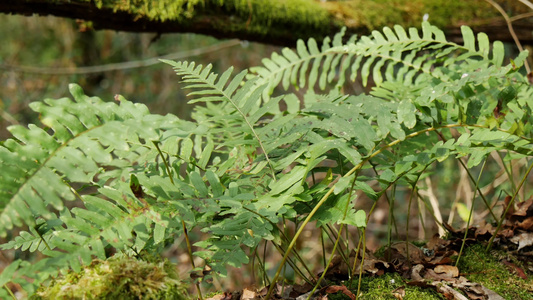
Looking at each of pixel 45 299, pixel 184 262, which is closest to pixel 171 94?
pixel 184 262

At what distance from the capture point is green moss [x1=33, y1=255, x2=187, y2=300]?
107 centimetres

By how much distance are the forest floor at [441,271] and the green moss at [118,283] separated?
0.40 meters

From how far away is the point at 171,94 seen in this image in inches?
276

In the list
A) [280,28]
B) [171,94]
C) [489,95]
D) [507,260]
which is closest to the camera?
[507,260]

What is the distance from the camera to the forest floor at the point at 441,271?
4.70ft

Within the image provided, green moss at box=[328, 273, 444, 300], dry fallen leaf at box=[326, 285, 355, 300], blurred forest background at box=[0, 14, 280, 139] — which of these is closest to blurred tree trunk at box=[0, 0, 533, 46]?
green moss at box=[328, 273, 444, 300]

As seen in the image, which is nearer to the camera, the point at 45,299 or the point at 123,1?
the point at 45,299

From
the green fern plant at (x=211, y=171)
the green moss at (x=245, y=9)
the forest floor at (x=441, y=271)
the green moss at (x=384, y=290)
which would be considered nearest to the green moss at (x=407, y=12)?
the green moss at (x=245, y=9)

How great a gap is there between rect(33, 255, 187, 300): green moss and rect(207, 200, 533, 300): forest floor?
397mm

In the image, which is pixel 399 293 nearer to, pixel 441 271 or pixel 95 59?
pixel 441 271

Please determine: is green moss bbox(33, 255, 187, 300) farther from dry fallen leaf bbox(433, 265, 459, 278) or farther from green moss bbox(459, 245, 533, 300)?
green moss bbox(459, 245, 533, 300)

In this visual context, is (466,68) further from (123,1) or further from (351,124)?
(123,1)

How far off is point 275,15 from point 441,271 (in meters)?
1.96

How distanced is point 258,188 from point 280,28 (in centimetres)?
183
